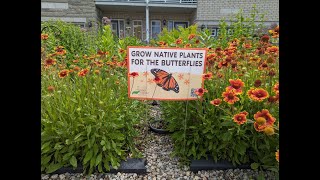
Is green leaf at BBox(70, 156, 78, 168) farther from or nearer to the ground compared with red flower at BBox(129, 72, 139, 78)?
nearer to the ground

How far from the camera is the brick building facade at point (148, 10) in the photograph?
34.4 ft

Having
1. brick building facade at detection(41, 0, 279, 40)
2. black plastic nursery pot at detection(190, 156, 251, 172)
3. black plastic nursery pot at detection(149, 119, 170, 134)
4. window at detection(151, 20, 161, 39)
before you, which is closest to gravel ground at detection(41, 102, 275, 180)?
black plastic nursery pot at detection(190, 156, 251, 172)

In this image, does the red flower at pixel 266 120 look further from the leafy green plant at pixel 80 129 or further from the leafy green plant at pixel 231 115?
the leafy green plant at pixel 80 129

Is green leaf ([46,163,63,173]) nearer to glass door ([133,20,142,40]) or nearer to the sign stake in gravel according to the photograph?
the sign stake in gravel

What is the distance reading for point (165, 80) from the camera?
1.88 meters

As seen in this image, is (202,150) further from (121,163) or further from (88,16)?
(88,16)

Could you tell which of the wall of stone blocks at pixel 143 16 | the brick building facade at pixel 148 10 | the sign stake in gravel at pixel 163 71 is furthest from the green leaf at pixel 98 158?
the wall of stone blocks at pixel 143 16

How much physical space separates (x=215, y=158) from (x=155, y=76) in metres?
0.84

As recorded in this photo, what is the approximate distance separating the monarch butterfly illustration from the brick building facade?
27.1 ft

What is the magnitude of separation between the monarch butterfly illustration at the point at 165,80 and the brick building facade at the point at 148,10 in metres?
8.25

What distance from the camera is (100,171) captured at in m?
1.68

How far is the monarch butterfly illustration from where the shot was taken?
6.15 ft

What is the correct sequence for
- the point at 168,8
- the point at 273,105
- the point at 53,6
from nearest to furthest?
1. the point at 273,105
2. the point at 53,6
3. the point at 168,8
